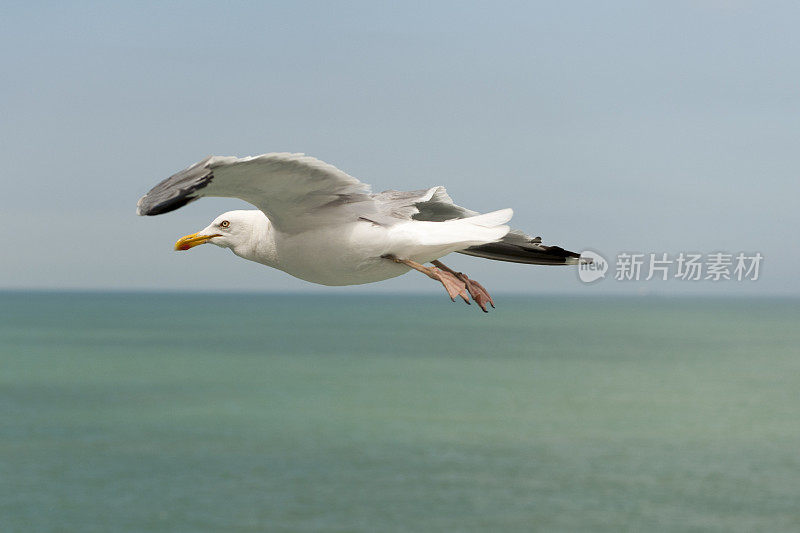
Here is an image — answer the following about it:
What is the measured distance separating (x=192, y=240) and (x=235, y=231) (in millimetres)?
213

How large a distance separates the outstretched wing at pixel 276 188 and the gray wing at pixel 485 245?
0.41 metres

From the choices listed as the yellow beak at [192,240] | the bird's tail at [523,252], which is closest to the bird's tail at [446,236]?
the bird's tail at [523,252]

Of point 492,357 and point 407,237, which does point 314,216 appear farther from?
point 492,357

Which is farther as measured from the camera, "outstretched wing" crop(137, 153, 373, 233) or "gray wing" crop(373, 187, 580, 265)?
"gray wing" crop(373, 187, 580, 265)

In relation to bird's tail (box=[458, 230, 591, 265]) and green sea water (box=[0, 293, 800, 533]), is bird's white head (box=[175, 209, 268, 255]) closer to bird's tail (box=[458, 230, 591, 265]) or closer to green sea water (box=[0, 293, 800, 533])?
bird's tail (box=[458, 230, 591, 265])

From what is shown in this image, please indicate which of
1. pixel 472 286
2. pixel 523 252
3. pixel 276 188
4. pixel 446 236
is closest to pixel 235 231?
pixel 276 188

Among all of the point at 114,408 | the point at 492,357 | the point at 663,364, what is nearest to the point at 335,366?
the point at 492,357

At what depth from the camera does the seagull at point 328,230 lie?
3.41 m

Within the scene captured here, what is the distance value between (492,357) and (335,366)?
1506 centimetres

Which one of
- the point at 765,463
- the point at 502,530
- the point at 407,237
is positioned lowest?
the point at 502,530

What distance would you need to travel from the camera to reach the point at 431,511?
3347 cm

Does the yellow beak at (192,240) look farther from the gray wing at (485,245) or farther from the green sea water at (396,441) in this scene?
the green sea water at (396,441)

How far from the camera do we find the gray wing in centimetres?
404

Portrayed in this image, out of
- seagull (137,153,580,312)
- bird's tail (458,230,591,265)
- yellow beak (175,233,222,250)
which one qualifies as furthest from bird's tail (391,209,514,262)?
yellow beak (175,233,222,250)
